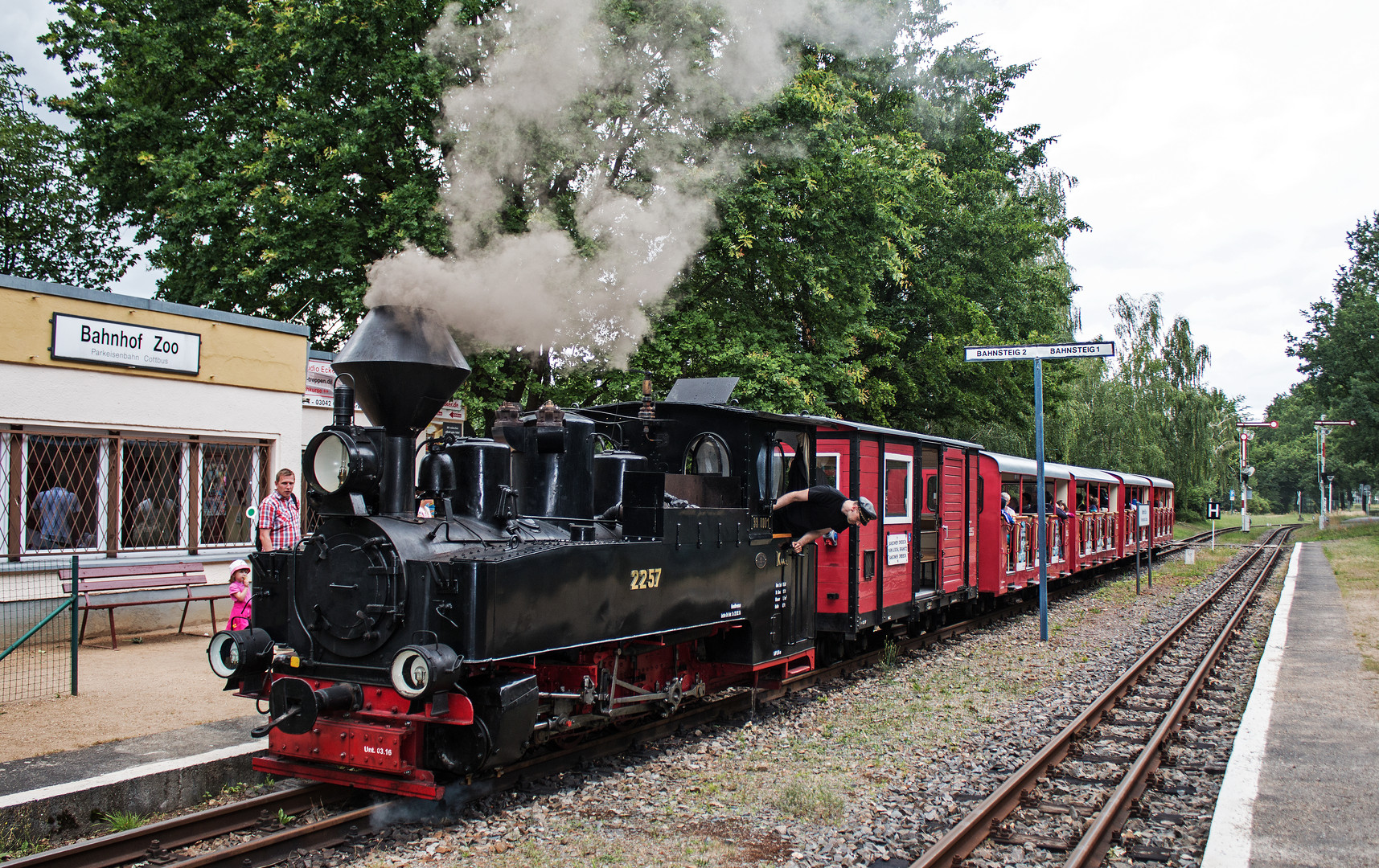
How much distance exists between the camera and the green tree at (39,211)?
68.8ft

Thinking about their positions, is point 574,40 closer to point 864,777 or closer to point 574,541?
point 574,541

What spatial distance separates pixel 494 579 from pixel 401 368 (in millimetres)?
1263

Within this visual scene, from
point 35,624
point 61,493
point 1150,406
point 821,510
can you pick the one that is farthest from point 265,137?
point 1150,406

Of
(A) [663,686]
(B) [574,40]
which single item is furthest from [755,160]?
(A) [663,686]

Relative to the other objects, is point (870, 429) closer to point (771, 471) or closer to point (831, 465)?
point (831, 465)

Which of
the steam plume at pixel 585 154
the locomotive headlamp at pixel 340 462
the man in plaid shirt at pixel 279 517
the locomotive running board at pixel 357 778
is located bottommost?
the locomotive running board at pixel 357 778

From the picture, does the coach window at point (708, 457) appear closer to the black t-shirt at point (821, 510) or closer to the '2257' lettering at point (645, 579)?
the black t-shirt at point (821, 510)

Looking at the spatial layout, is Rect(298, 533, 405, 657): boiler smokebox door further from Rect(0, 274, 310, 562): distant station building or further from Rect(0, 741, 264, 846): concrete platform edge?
Rect(0, 274, 310, 562): distant station building

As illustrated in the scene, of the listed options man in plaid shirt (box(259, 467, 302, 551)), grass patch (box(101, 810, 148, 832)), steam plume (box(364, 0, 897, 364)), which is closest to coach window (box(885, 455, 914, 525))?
steam plume (box(364, 0, 897, 364))

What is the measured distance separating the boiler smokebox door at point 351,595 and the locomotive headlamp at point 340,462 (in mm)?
273

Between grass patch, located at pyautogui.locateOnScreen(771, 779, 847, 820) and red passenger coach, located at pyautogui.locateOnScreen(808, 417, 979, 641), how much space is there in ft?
9.29

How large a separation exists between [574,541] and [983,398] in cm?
1692

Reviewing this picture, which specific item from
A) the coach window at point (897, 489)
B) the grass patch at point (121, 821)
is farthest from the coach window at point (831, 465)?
the grass patch at point (121, 821)

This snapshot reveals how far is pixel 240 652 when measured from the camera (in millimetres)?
5094
